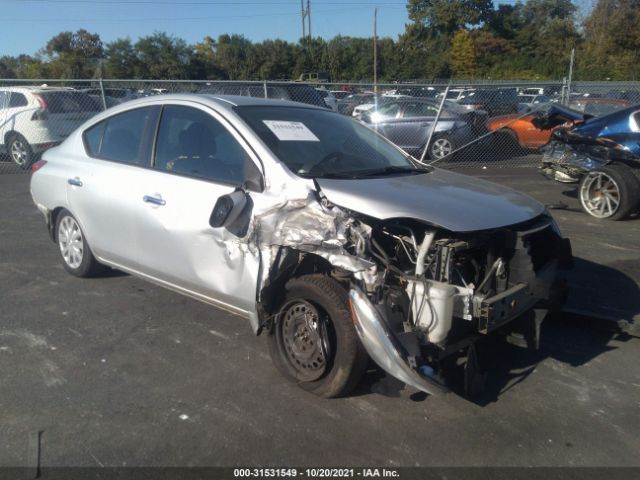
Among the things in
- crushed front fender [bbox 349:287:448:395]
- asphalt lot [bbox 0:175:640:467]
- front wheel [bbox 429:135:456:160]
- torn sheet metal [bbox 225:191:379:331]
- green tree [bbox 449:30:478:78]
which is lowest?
asphalt lot [bbox 0:175:640:467]

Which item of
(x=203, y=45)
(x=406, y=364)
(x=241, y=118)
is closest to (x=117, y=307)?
(x=241, y=118)

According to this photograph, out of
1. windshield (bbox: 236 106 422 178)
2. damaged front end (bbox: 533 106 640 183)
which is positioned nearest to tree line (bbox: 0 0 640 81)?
damaged front end (bbox: 533 106 640 183)

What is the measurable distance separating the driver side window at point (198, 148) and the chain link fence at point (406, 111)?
7.05 m

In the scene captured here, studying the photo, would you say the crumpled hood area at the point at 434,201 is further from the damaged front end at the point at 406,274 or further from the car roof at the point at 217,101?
the car roof at the point at 217,101

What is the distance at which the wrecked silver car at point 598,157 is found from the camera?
7.96m

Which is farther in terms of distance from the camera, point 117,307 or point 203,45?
point 203,45

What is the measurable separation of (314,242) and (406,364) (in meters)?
0.84

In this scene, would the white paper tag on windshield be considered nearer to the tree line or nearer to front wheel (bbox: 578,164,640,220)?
front wheel (bbox: 578,164,640,220)

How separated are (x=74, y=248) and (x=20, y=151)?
27.7ft

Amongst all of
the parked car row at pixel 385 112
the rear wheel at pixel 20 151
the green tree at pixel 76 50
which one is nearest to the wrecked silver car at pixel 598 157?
the parked car row at pixel 385 112

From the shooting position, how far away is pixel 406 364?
3037 millimetres

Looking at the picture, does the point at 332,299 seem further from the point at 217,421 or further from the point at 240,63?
the point at 240,63

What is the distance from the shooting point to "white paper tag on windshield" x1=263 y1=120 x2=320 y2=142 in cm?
407

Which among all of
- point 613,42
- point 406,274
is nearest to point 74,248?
point 406,274
